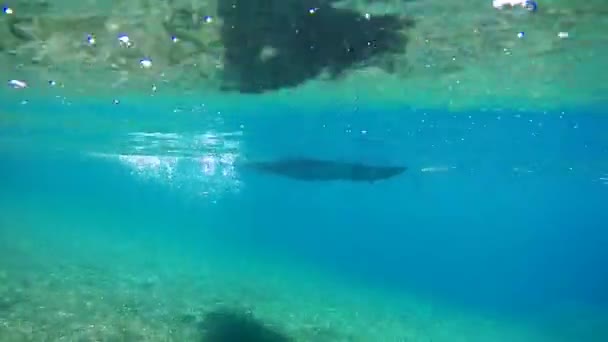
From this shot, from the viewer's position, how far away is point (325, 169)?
42562mm

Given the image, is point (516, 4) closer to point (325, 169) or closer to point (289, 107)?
point (289, 107)

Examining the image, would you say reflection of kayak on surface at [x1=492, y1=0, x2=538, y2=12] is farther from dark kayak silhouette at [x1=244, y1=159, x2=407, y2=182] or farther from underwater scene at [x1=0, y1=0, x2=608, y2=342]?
dark kayak silhouette at [x1=244, y1=159, x2=407, y2=182]

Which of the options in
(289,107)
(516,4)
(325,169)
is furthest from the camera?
(325,169)

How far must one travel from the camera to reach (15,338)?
1256cm

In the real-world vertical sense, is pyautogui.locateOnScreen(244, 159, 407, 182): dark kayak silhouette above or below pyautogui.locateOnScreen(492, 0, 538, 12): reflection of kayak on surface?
below

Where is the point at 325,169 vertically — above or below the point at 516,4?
below

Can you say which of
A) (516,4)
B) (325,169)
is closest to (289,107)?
(516,4)

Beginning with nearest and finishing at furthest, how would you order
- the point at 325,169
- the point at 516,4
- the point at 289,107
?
the point at 516,4 < the point at 289,107 < the point at 325,169

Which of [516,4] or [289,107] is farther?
[289,107]

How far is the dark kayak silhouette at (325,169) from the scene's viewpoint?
39013 millimetres

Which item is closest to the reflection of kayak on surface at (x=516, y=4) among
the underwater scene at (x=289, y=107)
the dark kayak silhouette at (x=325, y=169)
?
the underwater scene at (x=289, y=107)

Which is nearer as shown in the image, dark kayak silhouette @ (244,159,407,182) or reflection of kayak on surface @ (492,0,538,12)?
reflection of kayak on surface @ (492,0,538,12)

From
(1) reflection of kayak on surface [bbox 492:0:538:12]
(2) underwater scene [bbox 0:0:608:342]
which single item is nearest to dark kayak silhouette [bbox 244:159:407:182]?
(2) underwater scene [bbox 0:0:608:342]

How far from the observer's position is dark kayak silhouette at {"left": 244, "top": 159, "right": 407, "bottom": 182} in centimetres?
3901
